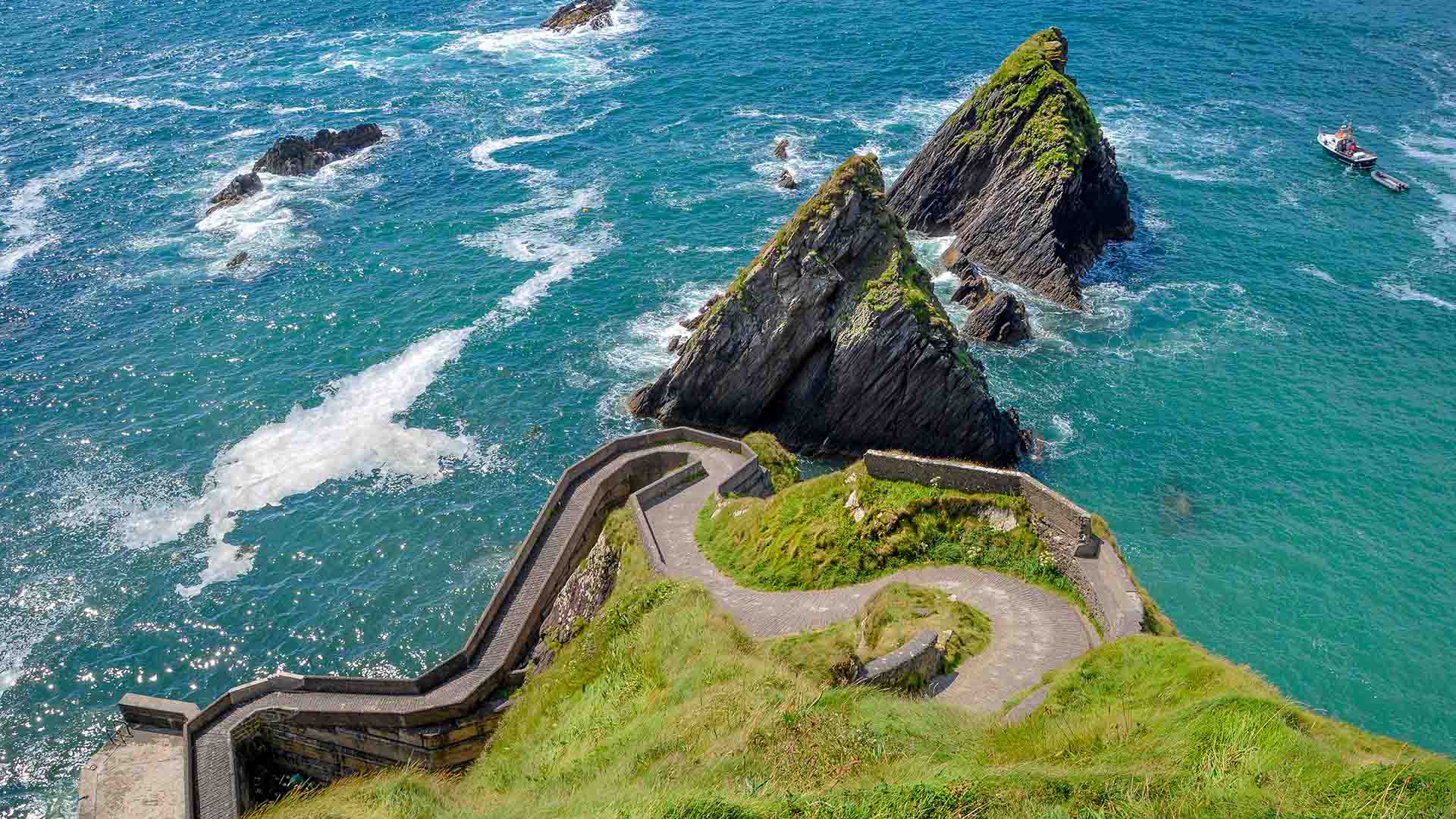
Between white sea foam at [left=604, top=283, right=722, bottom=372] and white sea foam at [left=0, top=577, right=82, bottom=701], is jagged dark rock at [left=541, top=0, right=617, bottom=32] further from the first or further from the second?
white sea foam at [left=0, top=577, right=82, bottom=701]

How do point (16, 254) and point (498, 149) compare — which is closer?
point (16, 254)

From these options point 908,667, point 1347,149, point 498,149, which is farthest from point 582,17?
point 908,667

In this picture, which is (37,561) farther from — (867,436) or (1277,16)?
(1277,16)

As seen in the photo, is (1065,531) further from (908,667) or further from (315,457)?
(315,457)

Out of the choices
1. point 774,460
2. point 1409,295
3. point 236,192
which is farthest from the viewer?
point 236,192

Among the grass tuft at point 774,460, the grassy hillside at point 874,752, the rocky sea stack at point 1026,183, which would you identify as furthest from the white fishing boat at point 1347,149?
the grassy hillside at point 874,752

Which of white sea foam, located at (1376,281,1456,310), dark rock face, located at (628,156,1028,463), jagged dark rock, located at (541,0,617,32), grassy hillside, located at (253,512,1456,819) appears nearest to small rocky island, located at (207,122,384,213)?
jagged dark rock, located at (541,0,617,32)
